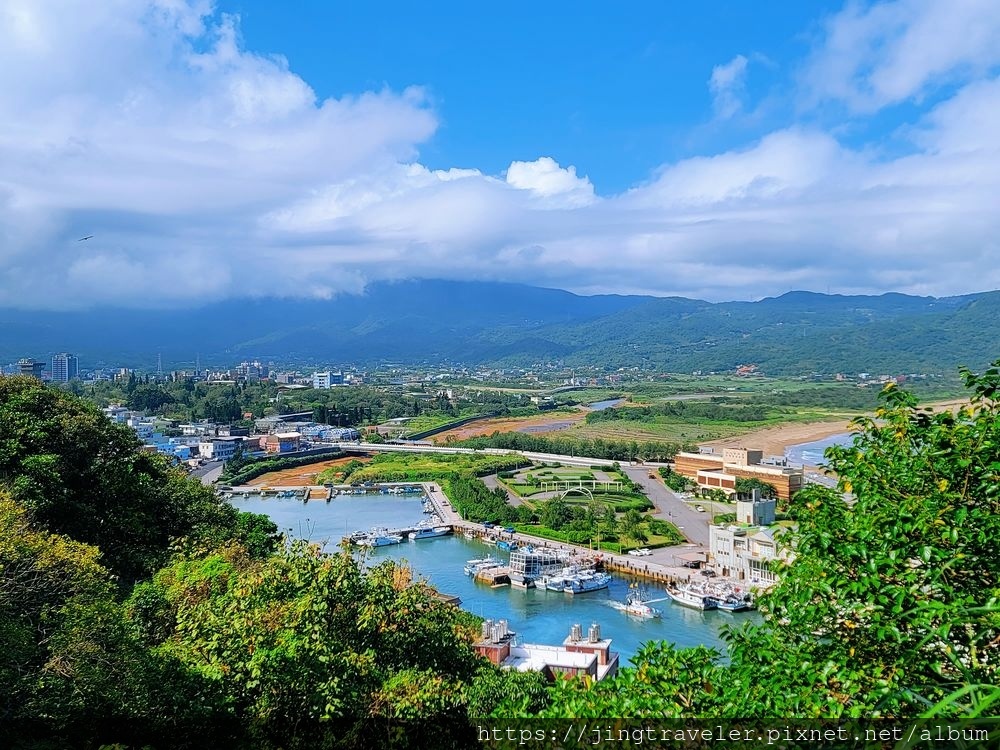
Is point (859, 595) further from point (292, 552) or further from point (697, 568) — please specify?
point (697, 568)

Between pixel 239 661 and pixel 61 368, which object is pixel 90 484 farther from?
pixel 61 368

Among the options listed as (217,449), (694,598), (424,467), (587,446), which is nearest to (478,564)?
(694,598)

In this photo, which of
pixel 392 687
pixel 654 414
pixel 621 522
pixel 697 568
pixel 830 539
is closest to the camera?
pixel 830 539

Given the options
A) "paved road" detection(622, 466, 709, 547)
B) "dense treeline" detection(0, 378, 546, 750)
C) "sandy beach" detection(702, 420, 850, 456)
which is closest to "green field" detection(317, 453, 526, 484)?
"paved road" detection(622, 466, 709, 547)

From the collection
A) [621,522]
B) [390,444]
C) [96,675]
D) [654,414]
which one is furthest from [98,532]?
[654,414]

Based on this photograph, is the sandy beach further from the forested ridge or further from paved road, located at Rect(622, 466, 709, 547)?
the forested ridge
